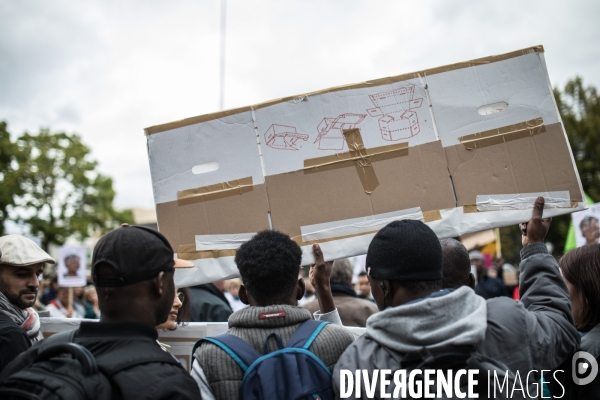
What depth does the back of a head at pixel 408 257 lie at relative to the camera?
185 centimetres

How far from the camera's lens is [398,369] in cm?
171

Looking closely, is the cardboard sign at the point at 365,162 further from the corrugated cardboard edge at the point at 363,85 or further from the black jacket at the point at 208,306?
the black jacket at the point at 208,306

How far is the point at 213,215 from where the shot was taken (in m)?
2.90

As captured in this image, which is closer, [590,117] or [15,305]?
[15,305]

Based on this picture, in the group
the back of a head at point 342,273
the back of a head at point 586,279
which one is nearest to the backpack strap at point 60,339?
the back of a head at point 586,279

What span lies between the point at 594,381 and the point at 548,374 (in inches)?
9.9

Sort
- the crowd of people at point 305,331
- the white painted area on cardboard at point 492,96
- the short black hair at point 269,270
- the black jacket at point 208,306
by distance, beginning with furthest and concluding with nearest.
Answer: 1. the black jacket at point 208,306
2. the white painted area on cardboard at point 492,96
3. the short black hair at point 269,270
4. the crowd of people at point 305,331

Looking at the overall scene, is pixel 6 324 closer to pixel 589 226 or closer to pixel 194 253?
pixel 194 253

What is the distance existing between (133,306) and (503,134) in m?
2.16

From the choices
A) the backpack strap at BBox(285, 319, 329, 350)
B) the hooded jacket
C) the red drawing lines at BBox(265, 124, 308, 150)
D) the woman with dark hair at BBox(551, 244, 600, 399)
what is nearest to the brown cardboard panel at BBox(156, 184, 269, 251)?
the red drawing lines at BBox(265, 124, 308, 150)

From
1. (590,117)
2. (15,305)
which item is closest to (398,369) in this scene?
(15,305)

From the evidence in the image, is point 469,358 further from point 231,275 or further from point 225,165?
point 225,165

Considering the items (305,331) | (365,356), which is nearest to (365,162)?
(305,331)

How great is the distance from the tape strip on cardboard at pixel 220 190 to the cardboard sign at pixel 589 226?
515 cm
